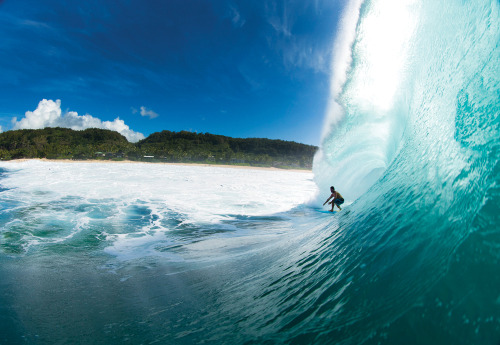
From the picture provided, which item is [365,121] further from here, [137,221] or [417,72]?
[137,221]

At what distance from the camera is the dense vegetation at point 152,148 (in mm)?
101500

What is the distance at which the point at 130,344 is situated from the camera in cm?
280

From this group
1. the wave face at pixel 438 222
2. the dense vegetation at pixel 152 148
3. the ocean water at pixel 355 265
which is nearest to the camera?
the wave face at pixel 438 222

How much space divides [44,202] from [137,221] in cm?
633

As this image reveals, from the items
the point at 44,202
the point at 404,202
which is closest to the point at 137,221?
the point at 44,202

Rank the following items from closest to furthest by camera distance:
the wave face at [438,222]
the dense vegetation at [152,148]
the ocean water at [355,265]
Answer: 1. the wave face at [438,222]
2. the ocean water at [355,265]
3. the dense vegetation at [152,148]

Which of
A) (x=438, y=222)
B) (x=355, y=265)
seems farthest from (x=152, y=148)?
(x=438, y=222)

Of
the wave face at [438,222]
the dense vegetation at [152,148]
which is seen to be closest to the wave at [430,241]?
the wave face at [438,222]

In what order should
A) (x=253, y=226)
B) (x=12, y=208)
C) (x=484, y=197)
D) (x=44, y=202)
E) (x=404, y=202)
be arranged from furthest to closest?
(x=44, y=202)
(x=12, y=208)
(x=253, y=226)
(x=404, y=202)
(x=484, y=197)

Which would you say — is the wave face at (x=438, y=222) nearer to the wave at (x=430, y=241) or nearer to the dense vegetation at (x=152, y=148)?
the wave at (x=430, y=241)

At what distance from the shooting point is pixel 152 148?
119m

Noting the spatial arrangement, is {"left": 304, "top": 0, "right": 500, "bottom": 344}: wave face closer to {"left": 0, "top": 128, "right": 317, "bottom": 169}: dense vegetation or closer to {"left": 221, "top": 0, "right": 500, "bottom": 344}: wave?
{"left": 221, "top": 0, "right": 500, "bottom": 344}: wave

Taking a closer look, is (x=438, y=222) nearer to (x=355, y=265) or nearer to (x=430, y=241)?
(x=430, y=241)

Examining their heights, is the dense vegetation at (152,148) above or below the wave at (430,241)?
above
